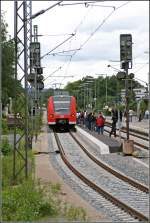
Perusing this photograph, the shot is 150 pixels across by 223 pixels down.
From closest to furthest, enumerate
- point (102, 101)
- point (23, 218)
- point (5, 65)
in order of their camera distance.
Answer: point (23, 218) → point (5, 65) → point (102, 101)

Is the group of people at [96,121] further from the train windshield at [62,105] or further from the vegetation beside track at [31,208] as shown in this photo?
the vegetation beside track at [31,208]

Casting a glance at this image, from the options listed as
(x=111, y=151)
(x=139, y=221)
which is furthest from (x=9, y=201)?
(x=111, y=151)

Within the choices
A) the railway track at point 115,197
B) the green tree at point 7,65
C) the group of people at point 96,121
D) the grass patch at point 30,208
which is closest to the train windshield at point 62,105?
the group of people at point 96,121

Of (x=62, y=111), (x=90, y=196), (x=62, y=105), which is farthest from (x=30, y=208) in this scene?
(x=62, y=105)

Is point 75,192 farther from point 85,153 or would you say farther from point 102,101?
point 102,101

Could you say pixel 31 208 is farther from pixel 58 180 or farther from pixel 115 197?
pixel 58 180

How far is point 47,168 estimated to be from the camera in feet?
75.0

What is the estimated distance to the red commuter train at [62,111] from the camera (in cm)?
5103

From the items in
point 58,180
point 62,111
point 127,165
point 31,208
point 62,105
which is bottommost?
point 127,165

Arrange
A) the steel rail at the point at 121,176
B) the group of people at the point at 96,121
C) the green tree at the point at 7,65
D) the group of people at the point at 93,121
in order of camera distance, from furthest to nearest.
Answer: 1. the green tree at the point at 7,65
2. the group of people at the point at 93,121
3. the group of people at the point at 96,121
4. the steel rail at the point at 121,176

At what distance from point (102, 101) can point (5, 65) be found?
61466 mm

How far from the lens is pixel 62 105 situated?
51500 mm

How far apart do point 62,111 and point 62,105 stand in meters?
0.53

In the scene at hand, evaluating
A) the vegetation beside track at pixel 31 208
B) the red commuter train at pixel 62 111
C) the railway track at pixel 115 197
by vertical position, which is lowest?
the railway track at pixel 115 197
